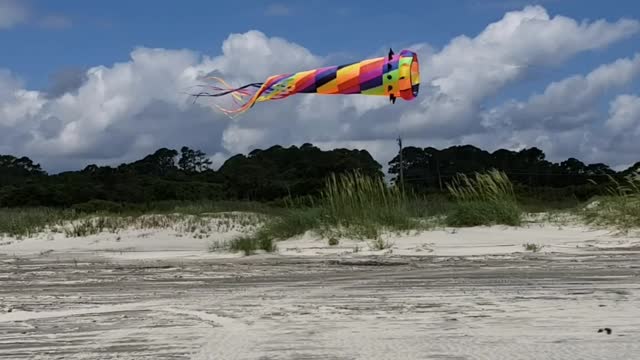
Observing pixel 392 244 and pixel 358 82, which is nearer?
pixel 358 82

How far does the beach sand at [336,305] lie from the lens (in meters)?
5.76

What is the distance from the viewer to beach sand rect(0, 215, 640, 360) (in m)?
5.76

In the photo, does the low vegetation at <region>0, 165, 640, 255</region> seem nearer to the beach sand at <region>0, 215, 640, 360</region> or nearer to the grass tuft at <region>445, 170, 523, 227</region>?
the grass tuft at <region>445, 170, 523, 227</region>

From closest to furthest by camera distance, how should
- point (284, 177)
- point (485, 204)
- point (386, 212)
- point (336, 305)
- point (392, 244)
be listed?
point (336, 305), point (392, 244), point (386, 212), point (485, 204), point (284, 177)

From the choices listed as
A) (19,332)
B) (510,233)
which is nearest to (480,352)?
(19,332)

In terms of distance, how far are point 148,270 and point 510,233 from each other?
28.7 ft

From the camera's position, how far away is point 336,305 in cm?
786

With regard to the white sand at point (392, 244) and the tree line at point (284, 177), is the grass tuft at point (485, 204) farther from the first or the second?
the tree line at point (284, 177)

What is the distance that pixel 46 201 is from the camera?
152ft

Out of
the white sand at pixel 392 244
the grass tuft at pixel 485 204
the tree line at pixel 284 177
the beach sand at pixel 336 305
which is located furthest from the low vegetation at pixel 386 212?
the tree line at pixel 284 177

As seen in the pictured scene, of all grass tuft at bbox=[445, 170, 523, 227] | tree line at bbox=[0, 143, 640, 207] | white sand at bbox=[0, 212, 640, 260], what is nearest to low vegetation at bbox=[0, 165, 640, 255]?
grass tuft at bbox=[445, 170, 523, 227]

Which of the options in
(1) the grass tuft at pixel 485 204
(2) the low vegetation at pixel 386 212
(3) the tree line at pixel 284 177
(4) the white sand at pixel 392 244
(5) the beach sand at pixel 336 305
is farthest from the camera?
(3) the tree line at pixel 284 177

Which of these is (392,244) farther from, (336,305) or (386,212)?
(336,305)

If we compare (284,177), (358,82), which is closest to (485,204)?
(358,82)
